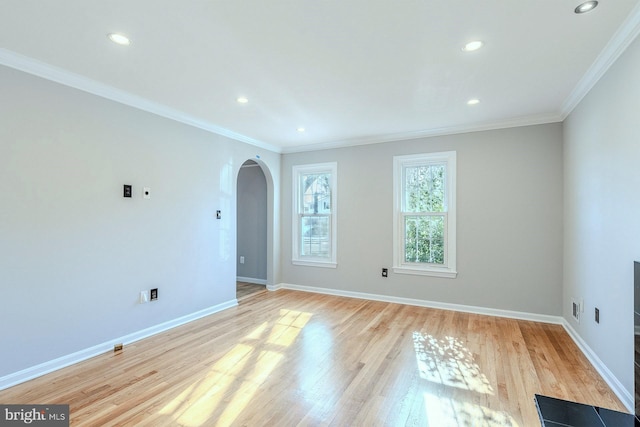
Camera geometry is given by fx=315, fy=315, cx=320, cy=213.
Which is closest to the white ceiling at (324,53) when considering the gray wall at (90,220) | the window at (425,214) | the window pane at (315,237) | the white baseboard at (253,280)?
the gray wall at (90,220)

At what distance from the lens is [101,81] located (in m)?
2.90

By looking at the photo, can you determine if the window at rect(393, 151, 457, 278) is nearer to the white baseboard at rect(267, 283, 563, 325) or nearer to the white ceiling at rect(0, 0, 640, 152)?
the white baseboard at rect(267, 283, 563, 325)

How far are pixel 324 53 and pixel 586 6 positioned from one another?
1617 mm

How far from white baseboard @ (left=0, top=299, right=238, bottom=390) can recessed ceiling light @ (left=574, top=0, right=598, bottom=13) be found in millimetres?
4482

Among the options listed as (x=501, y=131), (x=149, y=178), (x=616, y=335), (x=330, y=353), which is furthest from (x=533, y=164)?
(x=149, y=178)

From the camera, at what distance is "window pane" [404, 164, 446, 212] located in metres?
4.53

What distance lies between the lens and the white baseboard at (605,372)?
213 cm

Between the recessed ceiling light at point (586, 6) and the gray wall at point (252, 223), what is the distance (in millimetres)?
4835

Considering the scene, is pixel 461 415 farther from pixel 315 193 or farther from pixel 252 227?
pixel 252 227

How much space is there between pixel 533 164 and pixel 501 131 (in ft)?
1.89

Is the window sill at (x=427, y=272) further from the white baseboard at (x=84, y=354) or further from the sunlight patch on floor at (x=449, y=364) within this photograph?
the white baseboard at (x=84, y=354)

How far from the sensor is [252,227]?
6098mm

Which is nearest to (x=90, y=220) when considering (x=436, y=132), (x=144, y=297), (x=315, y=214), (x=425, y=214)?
(x=144, y=297)

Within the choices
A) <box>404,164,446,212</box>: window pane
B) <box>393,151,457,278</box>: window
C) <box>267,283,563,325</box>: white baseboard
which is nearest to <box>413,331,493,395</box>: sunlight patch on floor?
<box>267,283,563,325</box>: white baseboard
